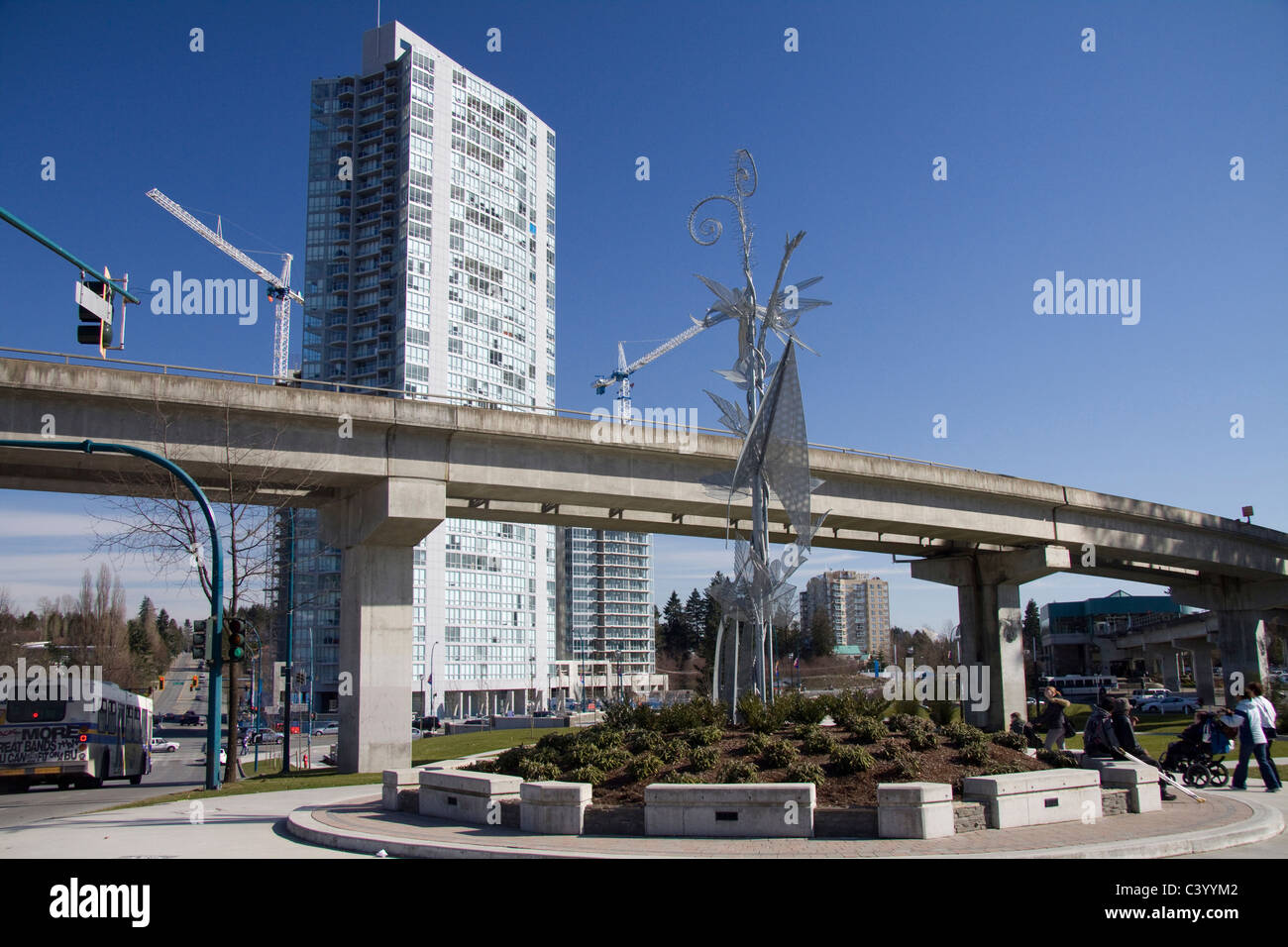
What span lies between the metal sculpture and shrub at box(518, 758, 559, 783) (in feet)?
13.4

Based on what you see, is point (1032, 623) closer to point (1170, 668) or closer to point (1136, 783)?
point (1170, 668)

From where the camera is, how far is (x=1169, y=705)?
63500 millimetres

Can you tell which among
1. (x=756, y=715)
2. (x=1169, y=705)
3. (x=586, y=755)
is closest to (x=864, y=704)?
(x=756, y=715)

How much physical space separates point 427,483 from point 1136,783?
19.3m

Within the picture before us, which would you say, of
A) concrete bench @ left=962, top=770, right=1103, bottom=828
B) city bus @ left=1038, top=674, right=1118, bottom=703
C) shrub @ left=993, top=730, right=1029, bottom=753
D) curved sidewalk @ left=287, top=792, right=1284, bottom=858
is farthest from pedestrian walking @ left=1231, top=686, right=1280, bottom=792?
city bus @ left=1038, top=674, right=1118, bottom=703

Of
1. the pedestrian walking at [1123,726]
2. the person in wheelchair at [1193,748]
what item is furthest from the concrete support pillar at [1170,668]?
the pedestrian walking at [1123,726]

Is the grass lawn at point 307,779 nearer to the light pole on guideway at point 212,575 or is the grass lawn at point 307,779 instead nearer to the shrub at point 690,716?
the light pole on guideway at point 212,575

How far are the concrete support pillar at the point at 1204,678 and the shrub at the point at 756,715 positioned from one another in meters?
59.8

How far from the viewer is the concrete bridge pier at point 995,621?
4259 centimetres

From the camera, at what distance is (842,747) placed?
43.9ft

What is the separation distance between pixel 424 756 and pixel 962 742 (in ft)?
80.5

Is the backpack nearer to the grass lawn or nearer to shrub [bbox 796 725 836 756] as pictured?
shrub [bbox 796 725 836 756]

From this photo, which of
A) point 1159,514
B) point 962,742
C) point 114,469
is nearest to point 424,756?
point 114,469
